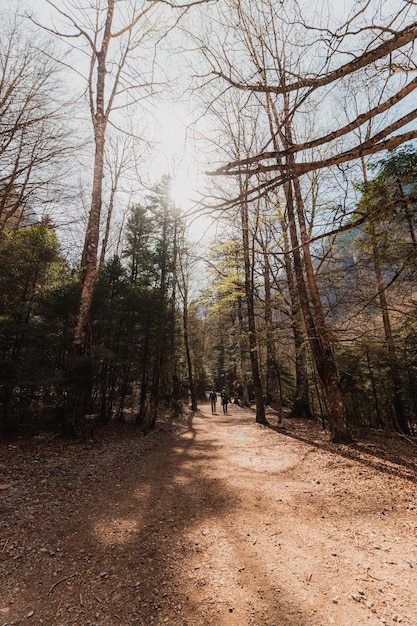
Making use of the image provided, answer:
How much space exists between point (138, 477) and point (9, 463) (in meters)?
2.67

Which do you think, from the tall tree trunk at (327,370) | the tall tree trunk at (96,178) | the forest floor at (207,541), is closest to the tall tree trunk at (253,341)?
the tall tree trunk at (327,370)

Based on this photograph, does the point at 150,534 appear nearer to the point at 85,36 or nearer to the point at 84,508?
the point at 84,508

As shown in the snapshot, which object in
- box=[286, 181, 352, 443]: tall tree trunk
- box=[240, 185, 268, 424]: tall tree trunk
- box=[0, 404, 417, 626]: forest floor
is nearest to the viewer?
box=[0, 404, 417, 626]: forest floor

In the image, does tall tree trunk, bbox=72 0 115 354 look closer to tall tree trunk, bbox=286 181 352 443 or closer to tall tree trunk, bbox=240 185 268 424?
tall tree trunk, bbox=286 181 352 443

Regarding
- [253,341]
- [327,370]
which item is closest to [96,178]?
[253,341]

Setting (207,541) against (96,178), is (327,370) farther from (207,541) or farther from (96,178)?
(96,178)

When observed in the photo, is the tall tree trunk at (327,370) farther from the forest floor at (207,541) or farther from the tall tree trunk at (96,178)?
the tall tree trunk at (96,178)

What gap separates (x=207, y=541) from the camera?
3.26 meters

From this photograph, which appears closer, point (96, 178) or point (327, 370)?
point (327, 370)

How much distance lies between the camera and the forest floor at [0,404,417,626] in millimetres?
2264

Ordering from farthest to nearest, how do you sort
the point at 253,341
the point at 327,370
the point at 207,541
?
1. the point at 253,341
2. the point at 327,370
3. the point at 207,541

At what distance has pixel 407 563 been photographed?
2.78 m

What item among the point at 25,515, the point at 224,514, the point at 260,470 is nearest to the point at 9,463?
the point at 25,515

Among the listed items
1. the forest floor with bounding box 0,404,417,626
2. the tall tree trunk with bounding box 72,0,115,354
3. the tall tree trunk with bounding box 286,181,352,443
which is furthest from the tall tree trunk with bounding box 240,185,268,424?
the tall tree trunk with bounding box 72,0,115,354
